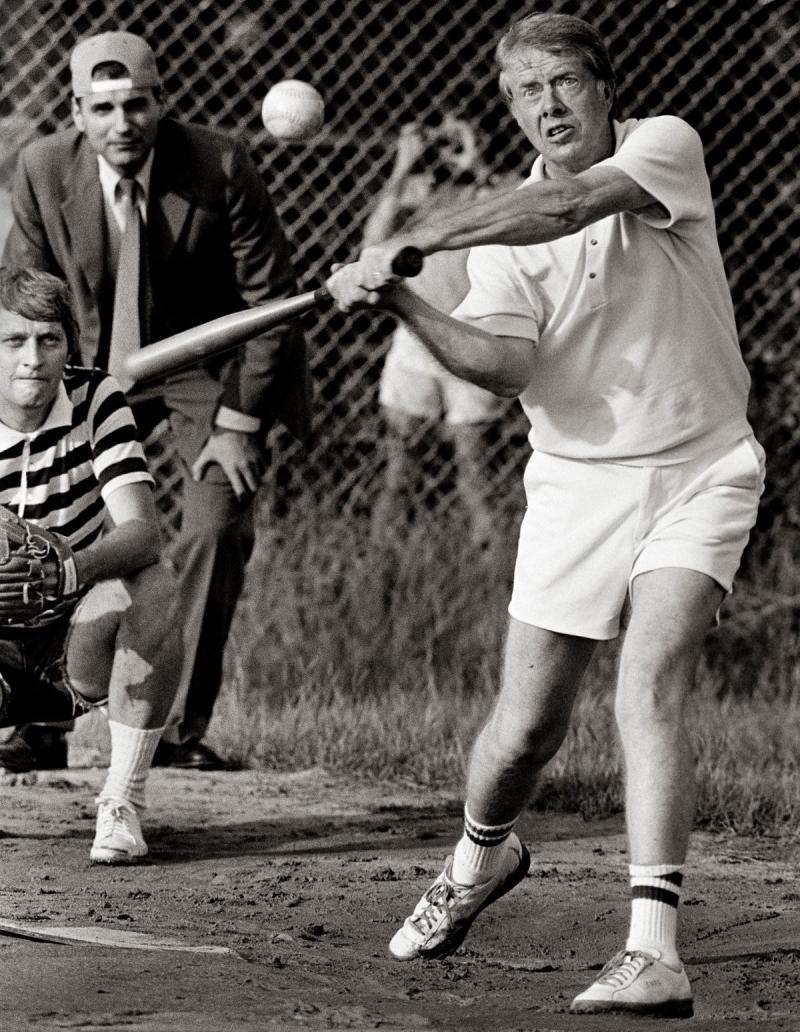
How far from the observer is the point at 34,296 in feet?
16.4

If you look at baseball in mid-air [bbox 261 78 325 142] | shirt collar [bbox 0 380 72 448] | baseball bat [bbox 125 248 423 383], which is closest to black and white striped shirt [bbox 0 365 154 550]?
shirt collar [bbox 0 380 72 448]

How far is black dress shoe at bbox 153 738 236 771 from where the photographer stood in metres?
6.27

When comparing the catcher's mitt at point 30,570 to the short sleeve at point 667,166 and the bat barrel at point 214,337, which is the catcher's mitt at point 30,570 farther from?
the short sleeve at point 667,166

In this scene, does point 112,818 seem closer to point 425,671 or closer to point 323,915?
point 323,915

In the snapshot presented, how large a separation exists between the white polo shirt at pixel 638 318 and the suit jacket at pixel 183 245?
7.59 feet

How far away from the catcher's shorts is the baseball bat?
3.24ft

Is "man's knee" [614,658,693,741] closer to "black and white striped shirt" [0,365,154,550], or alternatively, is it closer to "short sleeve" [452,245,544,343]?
"short sleeve" [452,245,544,343]

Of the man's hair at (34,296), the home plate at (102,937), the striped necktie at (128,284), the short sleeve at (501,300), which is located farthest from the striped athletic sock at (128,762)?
the short sleeve at (501,300)

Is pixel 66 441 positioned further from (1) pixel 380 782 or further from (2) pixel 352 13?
(2) pixel 352 13

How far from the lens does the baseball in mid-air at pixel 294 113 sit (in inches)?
237

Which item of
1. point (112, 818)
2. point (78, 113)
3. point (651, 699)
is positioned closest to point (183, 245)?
point (78, 113)

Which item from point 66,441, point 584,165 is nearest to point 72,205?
point 66,441

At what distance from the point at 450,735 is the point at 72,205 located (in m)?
2.28

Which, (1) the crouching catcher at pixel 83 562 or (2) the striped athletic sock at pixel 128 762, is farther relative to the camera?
(2) the striped athletic sock at pixel 128 762
